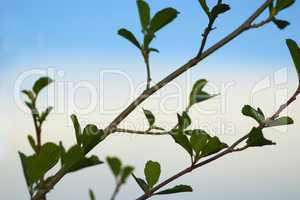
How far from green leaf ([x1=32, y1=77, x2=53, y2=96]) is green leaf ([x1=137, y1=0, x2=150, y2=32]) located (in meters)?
0.19

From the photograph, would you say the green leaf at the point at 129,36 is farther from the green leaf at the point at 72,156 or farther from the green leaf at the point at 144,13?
the green leaf at the point at 72,156

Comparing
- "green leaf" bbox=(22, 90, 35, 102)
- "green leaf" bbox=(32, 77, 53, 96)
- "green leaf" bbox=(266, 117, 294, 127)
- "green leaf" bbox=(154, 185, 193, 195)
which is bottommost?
"green leaf" bbox=(154, 185, 193, 195)

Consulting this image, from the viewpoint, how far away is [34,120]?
0.45 m

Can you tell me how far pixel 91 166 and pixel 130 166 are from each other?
231mm

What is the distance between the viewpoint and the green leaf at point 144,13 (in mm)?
602

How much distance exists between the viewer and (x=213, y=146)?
672mm

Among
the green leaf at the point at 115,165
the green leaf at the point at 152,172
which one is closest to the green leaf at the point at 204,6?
the green leaf at the point at 152,172

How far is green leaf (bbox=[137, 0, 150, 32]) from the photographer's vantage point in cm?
60

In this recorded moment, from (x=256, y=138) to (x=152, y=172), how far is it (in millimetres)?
183

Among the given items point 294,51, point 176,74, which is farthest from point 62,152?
point 294,51

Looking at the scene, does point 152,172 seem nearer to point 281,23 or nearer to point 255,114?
point 255,114

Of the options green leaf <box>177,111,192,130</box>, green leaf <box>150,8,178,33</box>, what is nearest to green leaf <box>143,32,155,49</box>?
green leaf <box>150,8,178,33</box>

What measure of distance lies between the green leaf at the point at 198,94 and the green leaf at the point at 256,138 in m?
0.11

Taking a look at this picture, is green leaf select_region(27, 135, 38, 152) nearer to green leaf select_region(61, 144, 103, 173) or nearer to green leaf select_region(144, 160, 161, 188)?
green leaf select_region(61, 144, 103, 173)
